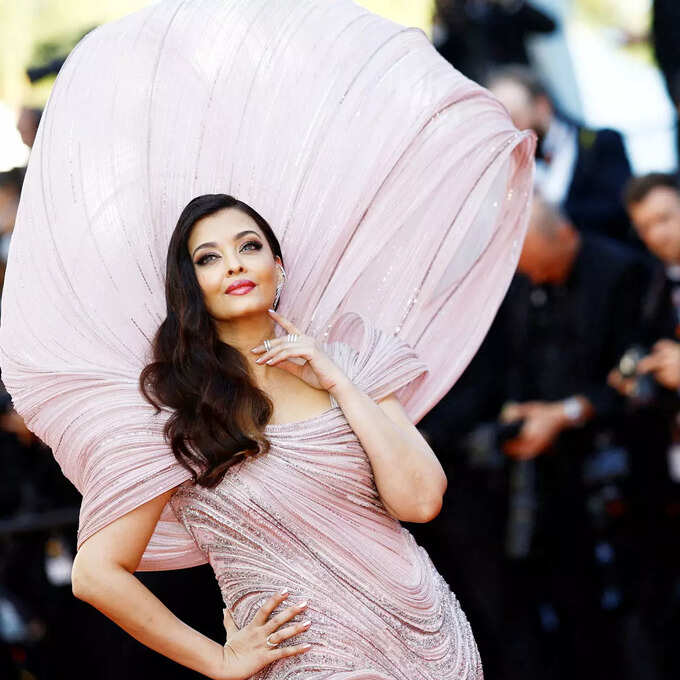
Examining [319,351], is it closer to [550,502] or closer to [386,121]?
[386,121]

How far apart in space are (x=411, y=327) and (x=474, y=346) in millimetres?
205

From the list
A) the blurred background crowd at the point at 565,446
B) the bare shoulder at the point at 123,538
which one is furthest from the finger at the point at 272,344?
the blurred background crowd at the point at 565,446

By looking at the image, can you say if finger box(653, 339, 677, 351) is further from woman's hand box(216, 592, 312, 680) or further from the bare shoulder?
the bare shoulder

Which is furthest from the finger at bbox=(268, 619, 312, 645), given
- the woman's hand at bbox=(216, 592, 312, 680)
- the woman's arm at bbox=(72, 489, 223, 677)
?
the woman's arm at bbox=(72, 489, 223, 677)

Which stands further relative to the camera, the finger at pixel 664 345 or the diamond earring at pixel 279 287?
the finger at pixel 664 345

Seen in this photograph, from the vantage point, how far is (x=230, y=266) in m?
2.92

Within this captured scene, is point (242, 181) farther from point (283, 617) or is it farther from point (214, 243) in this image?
point (283, 617)

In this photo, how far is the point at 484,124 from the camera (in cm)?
333

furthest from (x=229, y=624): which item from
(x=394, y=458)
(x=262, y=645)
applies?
(x=394, y=458)

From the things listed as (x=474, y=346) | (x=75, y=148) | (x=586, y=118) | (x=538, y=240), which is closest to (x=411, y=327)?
(x=474, y=346)

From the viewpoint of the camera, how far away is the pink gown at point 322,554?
287 centimetres

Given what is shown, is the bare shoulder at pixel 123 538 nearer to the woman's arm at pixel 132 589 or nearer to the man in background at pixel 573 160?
the woman's arm at pixel 132 589

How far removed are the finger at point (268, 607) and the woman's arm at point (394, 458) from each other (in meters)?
0.32

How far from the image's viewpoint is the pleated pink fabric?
3023 mm
